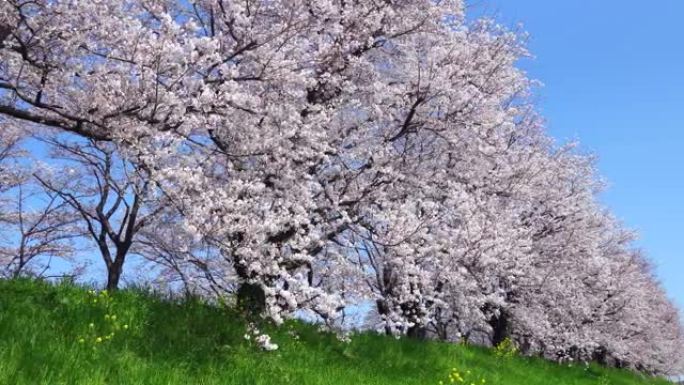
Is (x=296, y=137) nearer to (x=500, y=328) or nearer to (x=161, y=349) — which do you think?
(x=161, y=349)

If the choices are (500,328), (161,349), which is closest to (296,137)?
(161,349)

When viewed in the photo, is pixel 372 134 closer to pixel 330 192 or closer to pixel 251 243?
pixel 330 192

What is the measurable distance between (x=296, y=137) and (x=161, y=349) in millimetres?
3970

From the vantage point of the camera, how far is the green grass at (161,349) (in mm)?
5996

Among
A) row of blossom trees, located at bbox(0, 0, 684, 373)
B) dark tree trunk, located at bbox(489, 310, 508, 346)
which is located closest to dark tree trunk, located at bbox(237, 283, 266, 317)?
row of blossom trees, located at bbox(0, 0, 684, 373)

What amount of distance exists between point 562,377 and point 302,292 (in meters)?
10.6

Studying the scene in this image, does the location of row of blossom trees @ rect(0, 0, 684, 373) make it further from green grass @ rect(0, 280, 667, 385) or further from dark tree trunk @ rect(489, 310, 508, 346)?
dark tree trunk @ rect(489, 310, 508, 346)

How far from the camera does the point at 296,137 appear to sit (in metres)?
9.90

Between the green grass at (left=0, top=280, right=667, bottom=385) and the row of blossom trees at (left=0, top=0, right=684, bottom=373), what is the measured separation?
0.66 metres

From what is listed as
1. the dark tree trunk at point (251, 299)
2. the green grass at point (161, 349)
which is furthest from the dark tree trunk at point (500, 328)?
the dark tree trunk at point (251, 299)

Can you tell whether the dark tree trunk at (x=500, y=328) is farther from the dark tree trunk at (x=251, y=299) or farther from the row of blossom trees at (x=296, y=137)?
the dark tree trunk at (x=251, y=299)

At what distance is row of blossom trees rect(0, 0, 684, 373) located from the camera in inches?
286

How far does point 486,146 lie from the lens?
1337cm

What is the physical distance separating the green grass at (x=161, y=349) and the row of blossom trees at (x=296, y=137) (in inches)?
26.1
